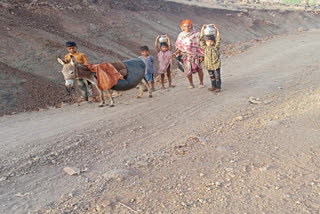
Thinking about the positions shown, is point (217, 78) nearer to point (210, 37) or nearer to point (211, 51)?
point (211, 51)

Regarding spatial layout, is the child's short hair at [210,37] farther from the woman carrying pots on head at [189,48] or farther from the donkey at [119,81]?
the donkey at [119,81]

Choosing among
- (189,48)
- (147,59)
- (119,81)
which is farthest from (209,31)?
(119,81)

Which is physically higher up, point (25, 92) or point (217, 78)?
point (217, 78)

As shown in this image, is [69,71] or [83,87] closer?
[69,71]

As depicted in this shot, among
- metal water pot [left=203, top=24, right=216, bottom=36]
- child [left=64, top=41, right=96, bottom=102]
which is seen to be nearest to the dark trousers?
metal water pot [left=203, top=24, right=216, bottom=36]

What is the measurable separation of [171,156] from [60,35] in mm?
12194

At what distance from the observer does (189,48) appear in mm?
7961

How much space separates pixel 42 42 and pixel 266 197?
1176 cm

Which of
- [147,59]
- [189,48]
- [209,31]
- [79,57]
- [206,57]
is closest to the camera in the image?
[209,31]

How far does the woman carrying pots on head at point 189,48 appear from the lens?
7.89 m

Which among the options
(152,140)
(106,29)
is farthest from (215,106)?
(106,29)

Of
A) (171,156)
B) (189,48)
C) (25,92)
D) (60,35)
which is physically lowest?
(25,92)

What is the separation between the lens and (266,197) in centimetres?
282

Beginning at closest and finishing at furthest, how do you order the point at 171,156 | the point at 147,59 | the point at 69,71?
the point at 171,156 < the point at 69,71 < the point at 147,59
